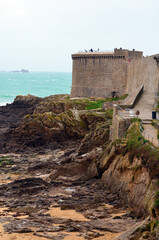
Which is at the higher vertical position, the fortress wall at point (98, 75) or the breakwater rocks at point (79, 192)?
the fortress wall at point (98, 75)

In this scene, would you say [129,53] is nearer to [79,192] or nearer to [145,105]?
[145,105]

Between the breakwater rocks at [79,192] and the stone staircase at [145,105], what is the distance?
267cm

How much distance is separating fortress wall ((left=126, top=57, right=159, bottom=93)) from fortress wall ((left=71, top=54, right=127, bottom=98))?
2382mm

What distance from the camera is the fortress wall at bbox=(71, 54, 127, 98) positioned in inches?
1904

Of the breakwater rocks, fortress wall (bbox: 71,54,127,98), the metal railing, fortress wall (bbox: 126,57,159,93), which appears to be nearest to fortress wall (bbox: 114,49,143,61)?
fortress wall (bbox: 71,54,127,98)

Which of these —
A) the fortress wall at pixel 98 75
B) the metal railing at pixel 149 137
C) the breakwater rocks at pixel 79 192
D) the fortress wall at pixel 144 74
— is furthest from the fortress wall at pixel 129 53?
the metal railing at pixel 149 137

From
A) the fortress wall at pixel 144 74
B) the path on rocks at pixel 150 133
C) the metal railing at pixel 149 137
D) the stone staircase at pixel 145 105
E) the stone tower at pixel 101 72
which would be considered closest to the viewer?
the metal railing at pixel 149 137

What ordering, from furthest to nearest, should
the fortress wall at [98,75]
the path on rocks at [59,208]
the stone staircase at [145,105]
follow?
the fortress wall at [98,75] < the stone staircase at [145,105] < the path on rocks at [59,208]

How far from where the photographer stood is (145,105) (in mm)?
29328

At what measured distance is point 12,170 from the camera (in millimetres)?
26938

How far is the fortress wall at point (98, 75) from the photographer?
4837 centimetres

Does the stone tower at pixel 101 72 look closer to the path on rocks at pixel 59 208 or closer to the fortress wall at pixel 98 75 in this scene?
the fortress wall at pixel 98 75

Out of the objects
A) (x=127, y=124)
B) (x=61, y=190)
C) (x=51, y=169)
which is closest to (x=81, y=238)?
(x=61, y=190)

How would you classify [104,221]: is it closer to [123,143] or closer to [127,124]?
[123,143]
